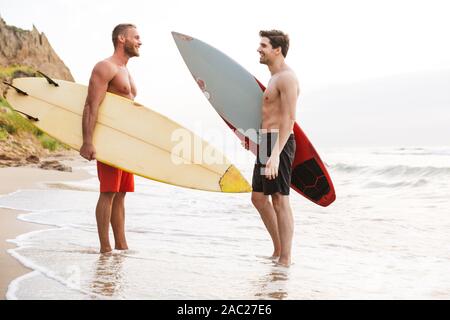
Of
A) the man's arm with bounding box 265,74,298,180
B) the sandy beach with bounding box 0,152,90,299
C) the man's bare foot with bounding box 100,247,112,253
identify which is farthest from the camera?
the man's bare foot with bounding box 100,247,112,253

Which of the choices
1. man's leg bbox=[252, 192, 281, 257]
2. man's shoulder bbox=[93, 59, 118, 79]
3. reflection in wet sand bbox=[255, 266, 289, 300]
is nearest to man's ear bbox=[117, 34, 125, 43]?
man's shoulder bbox=[93, 59, 118, 79]

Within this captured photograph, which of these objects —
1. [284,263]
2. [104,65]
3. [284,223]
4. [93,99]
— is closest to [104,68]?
[104,65]

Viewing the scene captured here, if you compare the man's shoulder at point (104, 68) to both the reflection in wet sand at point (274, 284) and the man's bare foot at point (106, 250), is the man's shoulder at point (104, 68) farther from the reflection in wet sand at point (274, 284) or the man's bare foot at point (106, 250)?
the reflection in wet sand at point (274, 284)

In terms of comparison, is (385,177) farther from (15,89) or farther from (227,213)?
(15,89)

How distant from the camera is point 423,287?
349cm

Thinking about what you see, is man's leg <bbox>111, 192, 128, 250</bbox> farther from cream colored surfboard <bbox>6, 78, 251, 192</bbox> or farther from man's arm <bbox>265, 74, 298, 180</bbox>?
man's arm <bbox>265, 74, 298, 180</bbox>

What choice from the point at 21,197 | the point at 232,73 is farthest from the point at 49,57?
→ the point at 232,73

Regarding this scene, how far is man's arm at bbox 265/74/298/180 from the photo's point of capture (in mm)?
3783

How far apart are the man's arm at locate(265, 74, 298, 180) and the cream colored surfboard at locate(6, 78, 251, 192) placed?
0.44m

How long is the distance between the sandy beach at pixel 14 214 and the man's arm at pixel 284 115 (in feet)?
5.49

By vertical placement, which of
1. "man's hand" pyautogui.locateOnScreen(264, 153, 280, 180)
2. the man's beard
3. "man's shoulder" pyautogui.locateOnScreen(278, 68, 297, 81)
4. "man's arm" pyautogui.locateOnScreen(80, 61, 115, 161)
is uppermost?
the man's beard

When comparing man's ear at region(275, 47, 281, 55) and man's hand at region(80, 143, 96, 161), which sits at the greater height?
man's ear at region(275, 47, 281, 55)

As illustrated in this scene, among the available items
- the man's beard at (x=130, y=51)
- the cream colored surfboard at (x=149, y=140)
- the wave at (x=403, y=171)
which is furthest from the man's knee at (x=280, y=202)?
the wave at (x=403, y=171)

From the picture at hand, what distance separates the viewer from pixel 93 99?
154 inches
